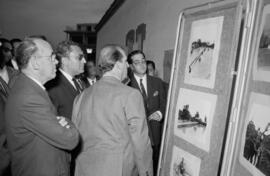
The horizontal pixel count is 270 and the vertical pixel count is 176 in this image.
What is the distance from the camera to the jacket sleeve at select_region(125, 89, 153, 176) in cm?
201

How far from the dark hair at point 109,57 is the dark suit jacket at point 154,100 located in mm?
1540

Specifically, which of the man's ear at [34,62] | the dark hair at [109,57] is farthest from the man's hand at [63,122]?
the dark hair at [109,57]

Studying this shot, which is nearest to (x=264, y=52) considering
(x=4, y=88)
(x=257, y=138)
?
(x=257, y=138)

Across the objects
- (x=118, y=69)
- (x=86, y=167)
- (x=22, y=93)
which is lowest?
(x=86, y=167)

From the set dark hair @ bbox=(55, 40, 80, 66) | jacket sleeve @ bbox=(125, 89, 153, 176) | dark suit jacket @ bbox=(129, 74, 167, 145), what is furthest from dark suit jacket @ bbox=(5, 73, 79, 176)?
dark suit jacket @ bbox=(129, 74, 167, 145)

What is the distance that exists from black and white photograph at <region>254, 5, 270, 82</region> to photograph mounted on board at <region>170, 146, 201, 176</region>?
797 millimetres

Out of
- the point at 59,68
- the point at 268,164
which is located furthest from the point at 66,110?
the point at 268,164

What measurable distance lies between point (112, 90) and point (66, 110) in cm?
87

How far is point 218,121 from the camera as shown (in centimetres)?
171

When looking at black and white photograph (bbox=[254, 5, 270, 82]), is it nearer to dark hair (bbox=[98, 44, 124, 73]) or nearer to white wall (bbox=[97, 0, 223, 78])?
dark hair (bbox=[98, 44, 124, 73])

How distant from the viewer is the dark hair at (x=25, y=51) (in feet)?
6.09

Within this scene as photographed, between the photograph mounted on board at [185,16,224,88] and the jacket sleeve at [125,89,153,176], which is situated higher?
the photograph mounted on board at [185,16,224,88]

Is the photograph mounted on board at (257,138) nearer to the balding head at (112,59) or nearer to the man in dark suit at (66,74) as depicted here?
the balding head at (112,59)

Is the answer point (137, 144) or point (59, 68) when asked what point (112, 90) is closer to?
point (137, 144)
